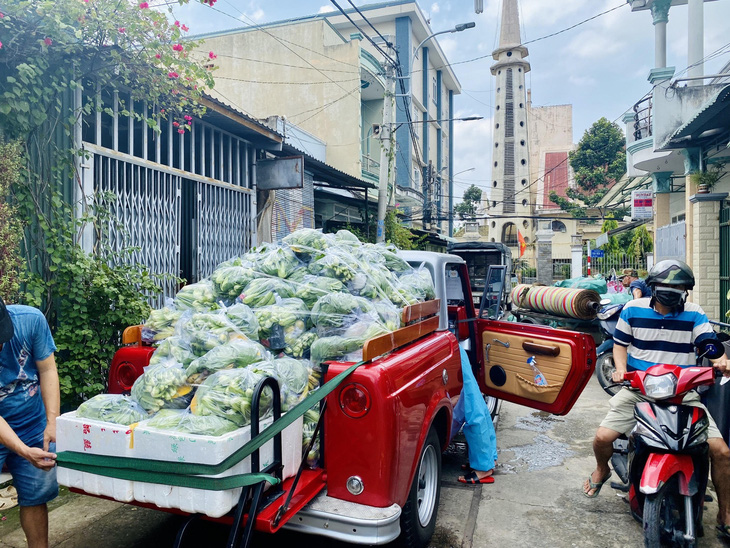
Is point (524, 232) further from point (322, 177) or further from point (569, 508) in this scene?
point (569, 508)

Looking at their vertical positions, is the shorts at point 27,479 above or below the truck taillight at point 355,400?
below

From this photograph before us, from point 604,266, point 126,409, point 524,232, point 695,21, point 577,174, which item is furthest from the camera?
point 524,232

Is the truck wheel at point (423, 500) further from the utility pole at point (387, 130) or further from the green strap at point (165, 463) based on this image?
the utility pole at point (387, 130)

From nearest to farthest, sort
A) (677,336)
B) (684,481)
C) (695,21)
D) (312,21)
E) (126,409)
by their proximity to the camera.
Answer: (126,409) → (684,481) → (677,336) → (695,21) → (312,21)

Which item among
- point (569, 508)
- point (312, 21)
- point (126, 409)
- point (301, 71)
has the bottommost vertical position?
point (569, 508)

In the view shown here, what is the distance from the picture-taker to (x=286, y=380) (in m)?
2.57

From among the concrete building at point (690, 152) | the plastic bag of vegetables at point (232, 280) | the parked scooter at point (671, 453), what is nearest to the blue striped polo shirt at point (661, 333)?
the parked scooter at point (671, 453)

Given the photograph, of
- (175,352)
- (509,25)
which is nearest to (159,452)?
(175,352)

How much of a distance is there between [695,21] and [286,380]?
13.8 meters

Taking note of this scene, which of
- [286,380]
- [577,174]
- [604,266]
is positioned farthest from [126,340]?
[577,174]

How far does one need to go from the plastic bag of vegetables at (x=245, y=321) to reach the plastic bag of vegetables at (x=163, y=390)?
405mm

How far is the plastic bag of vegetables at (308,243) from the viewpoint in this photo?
367 centimetres

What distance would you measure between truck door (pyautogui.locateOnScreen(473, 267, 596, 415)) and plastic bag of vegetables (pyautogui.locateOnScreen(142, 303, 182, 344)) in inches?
102

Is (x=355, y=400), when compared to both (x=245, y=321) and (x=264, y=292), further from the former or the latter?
(x=264, y=292)
